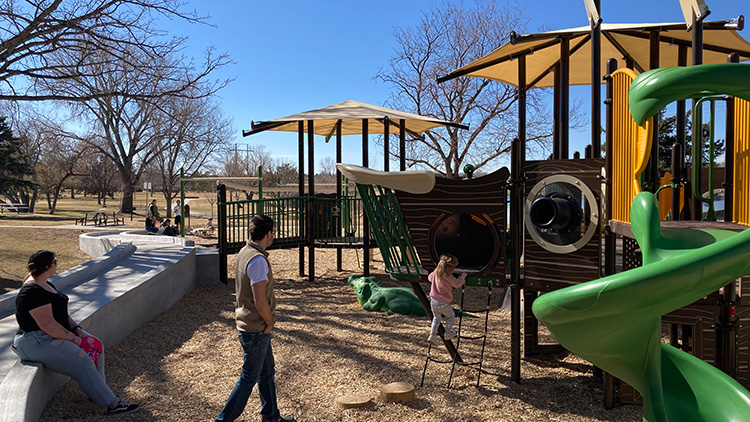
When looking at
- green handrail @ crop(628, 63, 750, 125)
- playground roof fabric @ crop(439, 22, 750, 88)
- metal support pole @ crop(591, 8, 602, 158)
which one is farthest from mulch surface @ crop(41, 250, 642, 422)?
playground roof fabric @ crop(439, 22, 750, 88)

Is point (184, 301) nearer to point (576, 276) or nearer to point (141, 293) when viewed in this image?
point (141, 293)

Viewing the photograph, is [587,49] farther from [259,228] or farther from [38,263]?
[38,263]

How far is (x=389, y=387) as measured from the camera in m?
4.85

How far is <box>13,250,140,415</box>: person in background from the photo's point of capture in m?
4.21

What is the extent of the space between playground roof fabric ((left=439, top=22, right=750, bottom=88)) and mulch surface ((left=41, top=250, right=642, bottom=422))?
346 centimetres

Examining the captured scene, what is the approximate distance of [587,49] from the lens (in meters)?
8.23

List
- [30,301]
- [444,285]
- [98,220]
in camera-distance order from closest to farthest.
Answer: [30,301] → [444,285] → [98,220]

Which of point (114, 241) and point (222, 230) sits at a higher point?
point (222, 230)

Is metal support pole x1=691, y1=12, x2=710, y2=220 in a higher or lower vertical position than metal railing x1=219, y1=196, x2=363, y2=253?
higher

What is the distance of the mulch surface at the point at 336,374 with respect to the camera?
4527mm

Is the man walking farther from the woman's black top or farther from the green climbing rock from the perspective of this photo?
the green climbing rock

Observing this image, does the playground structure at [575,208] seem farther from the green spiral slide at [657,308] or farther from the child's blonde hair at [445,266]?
the green spiral slide at [657,308]

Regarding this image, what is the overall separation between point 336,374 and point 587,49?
6.25 m

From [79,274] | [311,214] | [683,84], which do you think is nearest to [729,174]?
[683,84]
